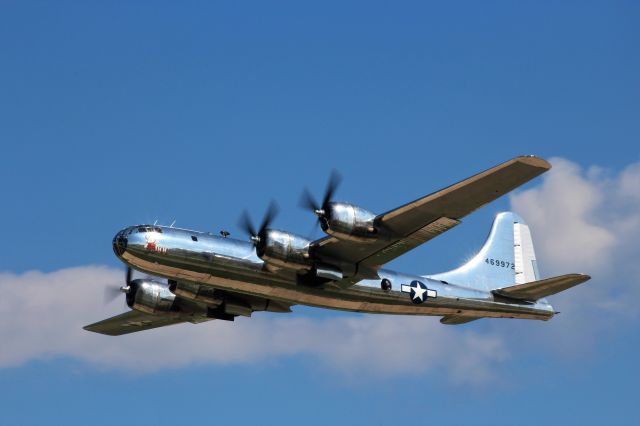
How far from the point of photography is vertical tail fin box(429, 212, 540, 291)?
4072 cm

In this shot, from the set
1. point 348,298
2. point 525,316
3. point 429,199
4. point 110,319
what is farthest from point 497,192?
point 110,319

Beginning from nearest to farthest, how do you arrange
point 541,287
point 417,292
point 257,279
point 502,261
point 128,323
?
point 257,279
point 417,292
point 541,287
point 502,261
point 128,323

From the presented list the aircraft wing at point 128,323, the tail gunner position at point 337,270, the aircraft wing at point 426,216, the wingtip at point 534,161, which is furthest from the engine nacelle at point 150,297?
the wingtip at point 534,161

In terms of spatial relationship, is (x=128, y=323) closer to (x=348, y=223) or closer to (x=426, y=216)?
(x=348, y=223)

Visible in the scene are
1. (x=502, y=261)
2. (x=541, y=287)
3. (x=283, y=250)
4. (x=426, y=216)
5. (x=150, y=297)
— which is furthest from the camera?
(x=502, y=261)

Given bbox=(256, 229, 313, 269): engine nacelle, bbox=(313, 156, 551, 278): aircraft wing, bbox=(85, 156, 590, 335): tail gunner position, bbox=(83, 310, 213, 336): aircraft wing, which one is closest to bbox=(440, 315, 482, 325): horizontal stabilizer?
bbox=(85, 156, 590, 335): tail gunner position

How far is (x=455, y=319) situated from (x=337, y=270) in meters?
6.85

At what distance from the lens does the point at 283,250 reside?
34156 mm

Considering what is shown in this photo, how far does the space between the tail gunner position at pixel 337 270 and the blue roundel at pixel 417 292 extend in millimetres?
36

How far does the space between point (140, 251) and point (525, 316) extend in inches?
618

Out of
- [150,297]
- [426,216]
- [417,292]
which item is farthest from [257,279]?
[150,297]

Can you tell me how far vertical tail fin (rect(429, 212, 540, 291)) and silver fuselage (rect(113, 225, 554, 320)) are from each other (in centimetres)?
97

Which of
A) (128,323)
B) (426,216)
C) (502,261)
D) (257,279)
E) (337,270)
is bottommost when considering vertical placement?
(257,279)

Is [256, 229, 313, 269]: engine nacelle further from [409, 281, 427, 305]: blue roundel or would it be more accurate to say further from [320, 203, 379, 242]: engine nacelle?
[409, 281, 427, 305]: blue roundel
